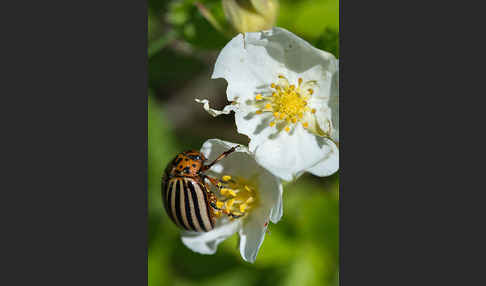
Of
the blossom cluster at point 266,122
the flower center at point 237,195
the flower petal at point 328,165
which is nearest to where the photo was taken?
the flower petal at point 328,165

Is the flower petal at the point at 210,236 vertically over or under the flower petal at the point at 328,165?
under

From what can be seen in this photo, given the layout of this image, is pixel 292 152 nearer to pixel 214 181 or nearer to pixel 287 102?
pixel 287 102

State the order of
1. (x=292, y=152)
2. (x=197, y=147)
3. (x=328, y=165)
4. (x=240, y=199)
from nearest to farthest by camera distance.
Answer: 1. (x=328, y=165)
2. (x=292, y=152)
3. (x=240, y=199)
4. (x=197, y=147)

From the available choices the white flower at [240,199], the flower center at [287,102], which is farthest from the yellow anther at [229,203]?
the flower center at [287,102]

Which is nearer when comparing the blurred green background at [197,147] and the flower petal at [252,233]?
the flower petal at [252,233]

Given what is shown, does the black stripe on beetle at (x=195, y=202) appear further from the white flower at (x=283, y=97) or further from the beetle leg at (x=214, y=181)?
the white flower at (x=283, y=97)

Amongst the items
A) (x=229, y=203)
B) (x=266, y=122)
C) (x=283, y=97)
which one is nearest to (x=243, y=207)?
(x=229, y=203)

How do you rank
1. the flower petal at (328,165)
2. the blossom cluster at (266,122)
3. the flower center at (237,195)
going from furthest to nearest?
the flower center at (237,195) < the blossom cluster at (266,122) < the flower petal at (328,165)

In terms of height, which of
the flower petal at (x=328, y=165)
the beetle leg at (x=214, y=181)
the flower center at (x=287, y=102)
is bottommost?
the beetle leg at (x=214, y=181)

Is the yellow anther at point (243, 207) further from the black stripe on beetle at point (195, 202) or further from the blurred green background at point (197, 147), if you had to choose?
the blurred green background at point (197, 147)
